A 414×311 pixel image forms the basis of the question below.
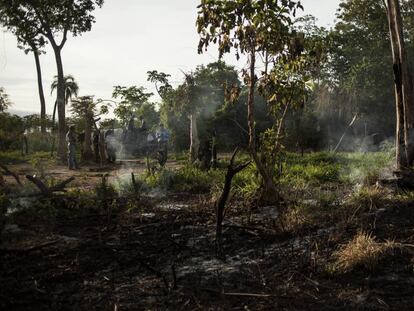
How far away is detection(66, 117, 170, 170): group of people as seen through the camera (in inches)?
571

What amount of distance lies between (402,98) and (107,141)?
10.9m

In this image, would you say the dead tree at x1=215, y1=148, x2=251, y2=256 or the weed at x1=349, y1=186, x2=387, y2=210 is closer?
the dead tree at x1=215, y1=148, x2=251, y2=256

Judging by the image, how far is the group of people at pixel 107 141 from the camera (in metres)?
14.5

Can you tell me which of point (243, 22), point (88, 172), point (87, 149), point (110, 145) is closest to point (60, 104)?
point (87, 149)

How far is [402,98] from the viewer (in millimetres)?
9750

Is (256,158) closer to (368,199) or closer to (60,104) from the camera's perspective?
(368,199)

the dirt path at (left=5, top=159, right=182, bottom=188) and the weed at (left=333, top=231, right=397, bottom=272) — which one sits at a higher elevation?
the dirt path at (left=5, top=159, right=182, bottom=188)

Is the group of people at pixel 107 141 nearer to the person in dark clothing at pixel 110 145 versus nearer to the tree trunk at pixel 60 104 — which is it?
the person in dark clothing at pixel 110 145

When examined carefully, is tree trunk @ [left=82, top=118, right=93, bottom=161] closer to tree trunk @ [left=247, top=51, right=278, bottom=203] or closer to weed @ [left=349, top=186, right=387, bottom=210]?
tree trunk @ [left=247, top=51, right=278, bottom=203]

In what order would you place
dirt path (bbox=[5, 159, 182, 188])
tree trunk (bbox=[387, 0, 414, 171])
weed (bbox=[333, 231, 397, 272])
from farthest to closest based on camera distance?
dirt path (bbox=[5, 159, 182, 188])
tree trunk (bbox=[387, 0, 414, 171])
weed (bbox=[333, 231, 397, 272])

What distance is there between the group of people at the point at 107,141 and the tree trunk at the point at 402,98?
6.67m

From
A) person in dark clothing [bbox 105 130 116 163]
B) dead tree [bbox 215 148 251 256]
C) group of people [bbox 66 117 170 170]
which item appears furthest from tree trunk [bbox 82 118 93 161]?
dead tree [bbox 215 148 251 256]

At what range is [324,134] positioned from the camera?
2647 cm

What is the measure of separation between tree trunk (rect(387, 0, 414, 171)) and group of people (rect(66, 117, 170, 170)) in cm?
667
